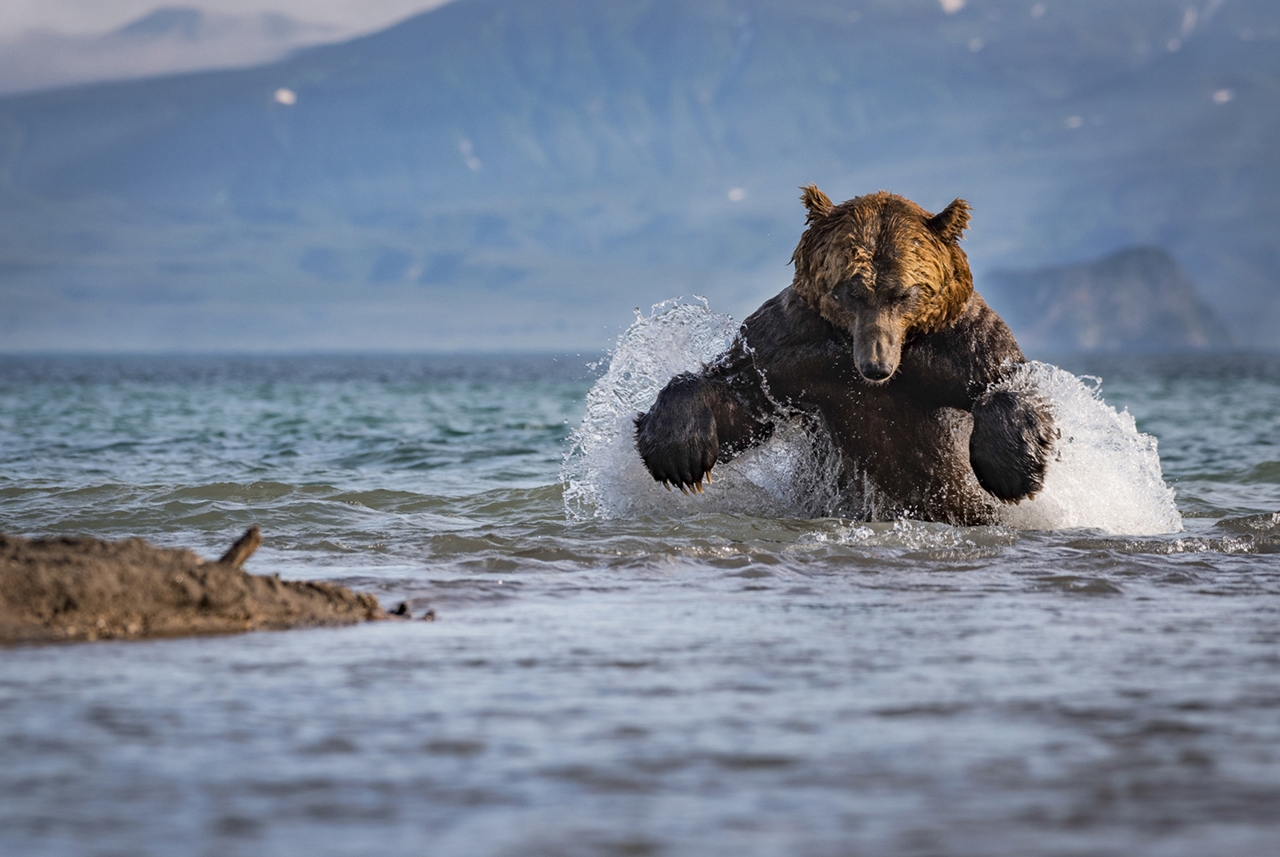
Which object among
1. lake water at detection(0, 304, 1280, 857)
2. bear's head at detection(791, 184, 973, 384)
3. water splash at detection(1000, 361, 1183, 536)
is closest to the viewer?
lake water at detection(0, 304, 1280, 857)

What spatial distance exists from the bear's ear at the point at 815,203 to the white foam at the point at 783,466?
0.90 m

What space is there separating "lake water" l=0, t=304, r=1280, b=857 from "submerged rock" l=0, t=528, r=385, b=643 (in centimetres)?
15

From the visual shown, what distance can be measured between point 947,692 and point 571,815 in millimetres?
1290

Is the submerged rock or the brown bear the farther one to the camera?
the brown bear

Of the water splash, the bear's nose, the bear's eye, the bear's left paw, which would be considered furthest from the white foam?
the bear's nose

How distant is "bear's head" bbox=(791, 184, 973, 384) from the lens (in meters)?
6.25

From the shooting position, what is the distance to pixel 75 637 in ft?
13.4

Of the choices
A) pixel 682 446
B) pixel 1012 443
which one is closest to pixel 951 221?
pixel 1012 443

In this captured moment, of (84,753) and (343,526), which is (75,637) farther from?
(343,526)

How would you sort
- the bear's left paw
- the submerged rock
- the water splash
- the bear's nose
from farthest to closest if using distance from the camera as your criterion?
the water splash
the bear's left paw
the bear's nose
the submerged rock

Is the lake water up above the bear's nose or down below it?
below

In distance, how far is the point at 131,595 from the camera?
422 centimetres

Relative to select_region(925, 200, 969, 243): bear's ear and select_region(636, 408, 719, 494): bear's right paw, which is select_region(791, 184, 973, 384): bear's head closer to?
select_region(925, 200, 969, 243): bear's ear

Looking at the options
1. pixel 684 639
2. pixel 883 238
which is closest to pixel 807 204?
pixel 883 238
